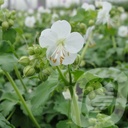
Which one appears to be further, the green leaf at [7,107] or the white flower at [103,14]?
the white flower at [103,14]

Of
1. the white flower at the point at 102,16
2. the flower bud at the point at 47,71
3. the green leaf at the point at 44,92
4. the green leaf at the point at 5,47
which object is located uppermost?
the green leaf at the point at 5,47

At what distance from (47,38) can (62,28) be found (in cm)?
5

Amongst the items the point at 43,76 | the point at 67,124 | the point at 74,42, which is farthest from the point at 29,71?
the point at 67,124

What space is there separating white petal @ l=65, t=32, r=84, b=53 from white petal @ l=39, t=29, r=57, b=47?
0.04 m

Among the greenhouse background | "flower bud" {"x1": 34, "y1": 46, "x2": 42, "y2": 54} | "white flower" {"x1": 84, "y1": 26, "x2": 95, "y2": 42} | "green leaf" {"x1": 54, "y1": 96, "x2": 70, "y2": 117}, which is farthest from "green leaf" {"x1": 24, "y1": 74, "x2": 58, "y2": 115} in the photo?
"white flower" {"x1": 84, "y1": 26, "x2": 95, "y2": 42}

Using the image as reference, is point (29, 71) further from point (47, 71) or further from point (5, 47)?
point (5, 47)

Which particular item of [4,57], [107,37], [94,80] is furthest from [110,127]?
[107,37]

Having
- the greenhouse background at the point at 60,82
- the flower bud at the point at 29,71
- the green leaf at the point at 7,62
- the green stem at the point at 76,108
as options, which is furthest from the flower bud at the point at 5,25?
the green stem at the point at 76,108

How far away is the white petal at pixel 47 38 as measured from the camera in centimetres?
116

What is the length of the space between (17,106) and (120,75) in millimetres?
396

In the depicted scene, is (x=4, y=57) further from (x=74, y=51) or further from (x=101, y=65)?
(x=101, y=65)

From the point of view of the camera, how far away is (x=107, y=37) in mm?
3432

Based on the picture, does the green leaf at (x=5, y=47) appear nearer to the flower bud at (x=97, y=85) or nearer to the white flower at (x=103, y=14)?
the flower bud at (x=97, y=85)

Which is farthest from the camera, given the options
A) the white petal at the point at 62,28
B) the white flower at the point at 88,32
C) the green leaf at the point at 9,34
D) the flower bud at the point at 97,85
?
the white flower at the point at 88,32
